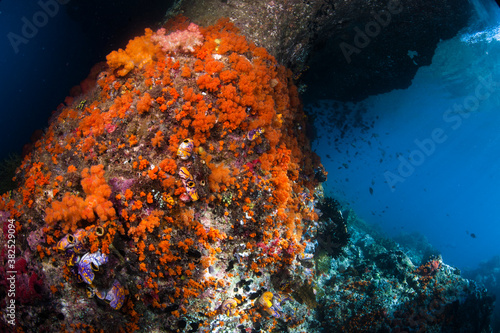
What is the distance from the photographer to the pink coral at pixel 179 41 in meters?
4.71

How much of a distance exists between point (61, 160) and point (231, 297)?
3915mm

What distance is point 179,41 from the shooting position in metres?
4.73

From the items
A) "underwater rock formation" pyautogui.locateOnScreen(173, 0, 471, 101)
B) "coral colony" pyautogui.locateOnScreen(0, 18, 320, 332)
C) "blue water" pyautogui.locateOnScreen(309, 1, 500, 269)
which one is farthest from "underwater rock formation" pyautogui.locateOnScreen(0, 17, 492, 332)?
"blue water" pyautogui.locateOnScreen(309, 1, 500, 269)

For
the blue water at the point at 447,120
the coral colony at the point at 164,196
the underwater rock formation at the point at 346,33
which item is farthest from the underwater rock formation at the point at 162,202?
the blue water at the point at 447,120

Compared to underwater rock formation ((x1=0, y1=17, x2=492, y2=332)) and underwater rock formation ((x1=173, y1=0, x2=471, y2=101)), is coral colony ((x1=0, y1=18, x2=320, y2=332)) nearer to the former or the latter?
underwater rock formation ((x1=0, y1=17, x2=492, y2=332))

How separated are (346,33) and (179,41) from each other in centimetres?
648

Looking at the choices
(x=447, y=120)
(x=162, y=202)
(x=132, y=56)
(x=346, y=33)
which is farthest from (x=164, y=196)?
(x=447, y=120)

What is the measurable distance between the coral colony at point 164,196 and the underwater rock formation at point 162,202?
0.02m

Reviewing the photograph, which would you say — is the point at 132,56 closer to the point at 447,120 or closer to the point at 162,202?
the point at 162,202

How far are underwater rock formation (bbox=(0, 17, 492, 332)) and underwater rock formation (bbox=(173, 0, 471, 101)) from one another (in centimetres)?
80

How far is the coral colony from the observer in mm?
3533

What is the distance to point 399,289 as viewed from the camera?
31.9 ft

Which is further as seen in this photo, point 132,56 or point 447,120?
point 447,120

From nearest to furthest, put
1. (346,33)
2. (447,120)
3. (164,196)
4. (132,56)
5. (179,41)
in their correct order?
(164,196), (132,56), (179,41), (346,33), (447,120)
